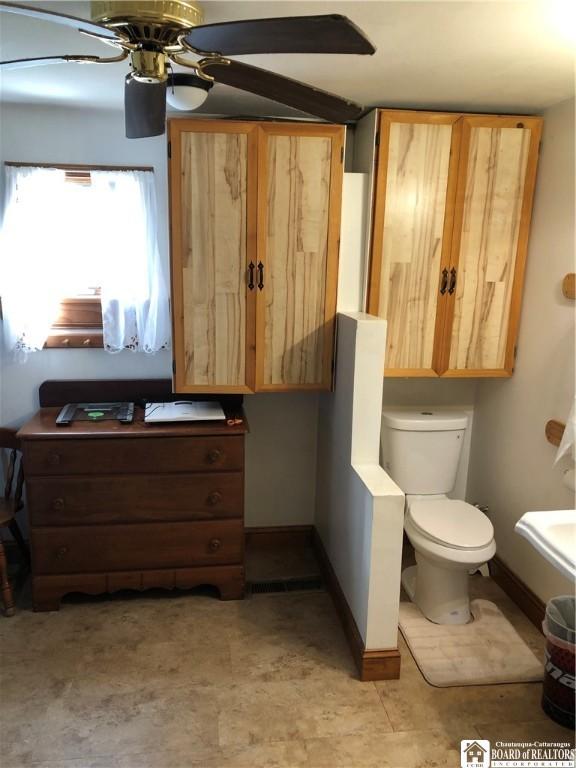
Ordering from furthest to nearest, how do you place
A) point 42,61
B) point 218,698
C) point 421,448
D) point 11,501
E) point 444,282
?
point 421,448 → point 11,501 → point 444,282 → point 218,698 → point 42,61

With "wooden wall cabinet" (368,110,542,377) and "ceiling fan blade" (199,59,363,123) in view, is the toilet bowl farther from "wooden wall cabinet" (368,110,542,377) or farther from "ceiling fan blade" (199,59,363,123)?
"ceiling fan blade" (199,59,363,123)

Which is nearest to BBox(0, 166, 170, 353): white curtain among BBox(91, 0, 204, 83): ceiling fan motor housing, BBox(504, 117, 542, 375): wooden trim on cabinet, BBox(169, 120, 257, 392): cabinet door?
BBox(169, 120, 257, 392): cabinet door

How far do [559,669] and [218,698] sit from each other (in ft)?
4.03

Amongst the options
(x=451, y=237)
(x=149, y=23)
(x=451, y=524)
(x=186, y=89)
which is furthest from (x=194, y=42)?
(x=451, y=524)

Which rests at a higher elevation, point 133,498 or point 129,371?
point 129,371

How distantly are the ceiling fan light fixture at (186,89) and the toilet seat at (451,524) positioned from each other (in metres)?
1.93

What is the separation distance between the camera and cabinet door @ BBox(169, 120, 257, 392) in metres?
2.39

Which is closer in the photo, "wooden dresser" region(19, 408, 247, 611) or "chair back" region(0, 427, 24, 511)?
"wooden dresser" region(19, 408, 247, 611)

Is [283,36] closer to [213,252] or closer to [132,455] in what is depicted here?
[213,252]

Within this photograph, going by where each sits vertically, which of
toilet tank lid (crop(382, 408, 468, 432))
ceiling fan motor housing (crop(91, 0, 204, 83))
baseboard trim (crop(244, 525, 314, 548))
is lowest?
baseboard trim (crop(244, 525, 314, 548))

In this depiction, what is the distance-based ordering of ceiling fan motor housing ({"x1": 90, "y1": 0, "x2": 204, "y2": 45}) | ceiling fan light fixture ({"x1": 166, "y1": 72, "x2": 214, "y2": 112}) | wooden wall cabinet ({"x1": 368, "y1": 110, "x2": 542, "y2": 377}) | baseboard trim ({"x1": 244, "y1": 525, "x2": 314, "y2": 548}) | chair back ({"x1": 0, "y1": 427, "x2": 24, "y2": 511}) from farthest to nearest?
baseboard trim ({"x1": 244, "y1": 525, "x2": 314, "y2": 548}) < chair back ({"x1": 0, "y1": 427, "x2": 24, "y2": 511}) < wooden wall cabinet ({"x1": 368, "y1": 110, "x2": 542, "y2": 377}) < ceiling fan light fixture ({"x1": 166, "y1": 72, "x2": 214, "y2": 112}) < ceiling fan motor housing ({"x1": 90, "y1": 0, "x2": 204, "y2": 45})

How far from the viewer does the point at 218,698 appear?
216 cm

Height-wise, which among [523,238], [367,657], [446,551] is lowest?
[367,657]

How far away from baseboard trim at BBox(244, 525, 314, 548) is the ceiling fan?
2.28 metres
